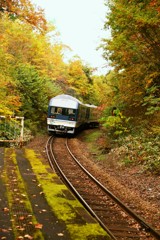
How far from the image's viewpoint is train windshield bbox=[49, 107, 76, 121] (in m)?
27.9

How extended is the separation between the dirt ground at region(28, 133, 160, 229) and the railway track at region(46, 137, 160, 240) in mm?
423

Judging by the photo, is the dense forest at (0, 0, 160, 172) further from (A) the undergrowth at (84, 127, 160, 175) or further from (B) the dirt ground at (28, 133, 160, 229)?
(B) the dirt ground at (28, 133, 160, 229)

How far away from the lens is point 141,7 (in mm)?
13055

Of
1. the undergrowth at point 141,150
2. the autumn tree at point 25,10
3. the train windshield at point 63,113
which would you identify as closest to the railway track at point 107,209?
the undergrowth at point 141,150

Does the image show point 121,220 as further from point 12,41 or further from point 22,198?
point 12,41

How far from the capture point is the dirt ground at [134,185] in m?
8.88

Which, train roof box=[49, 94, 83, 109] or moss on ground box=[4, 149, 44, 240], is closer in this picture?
moss on ground box=[4, 149, 44, 240]

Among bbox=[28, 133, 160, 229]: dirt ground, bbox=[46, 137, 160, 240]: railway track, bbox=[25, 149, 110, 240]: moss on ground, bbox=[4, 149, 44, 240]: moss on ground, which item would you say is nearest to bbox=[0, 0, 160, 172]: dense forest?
bbox=[28, 133, 160, 229]: dirt ground

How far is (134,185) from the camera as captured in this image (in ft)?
38.1

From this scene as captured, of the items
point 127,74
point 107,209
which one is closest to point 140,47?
point 127,74

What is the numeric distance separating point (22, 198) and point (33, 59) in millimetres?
26907

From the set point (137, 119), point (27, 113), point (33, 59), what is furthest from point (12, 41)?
point (137, 119)

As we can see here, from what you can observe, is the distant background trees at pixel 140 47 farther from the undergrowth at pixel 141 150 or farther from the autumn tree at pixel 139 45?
the undergrowth at pixel 141 150

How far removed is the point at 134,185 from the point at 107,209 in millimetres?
3187
